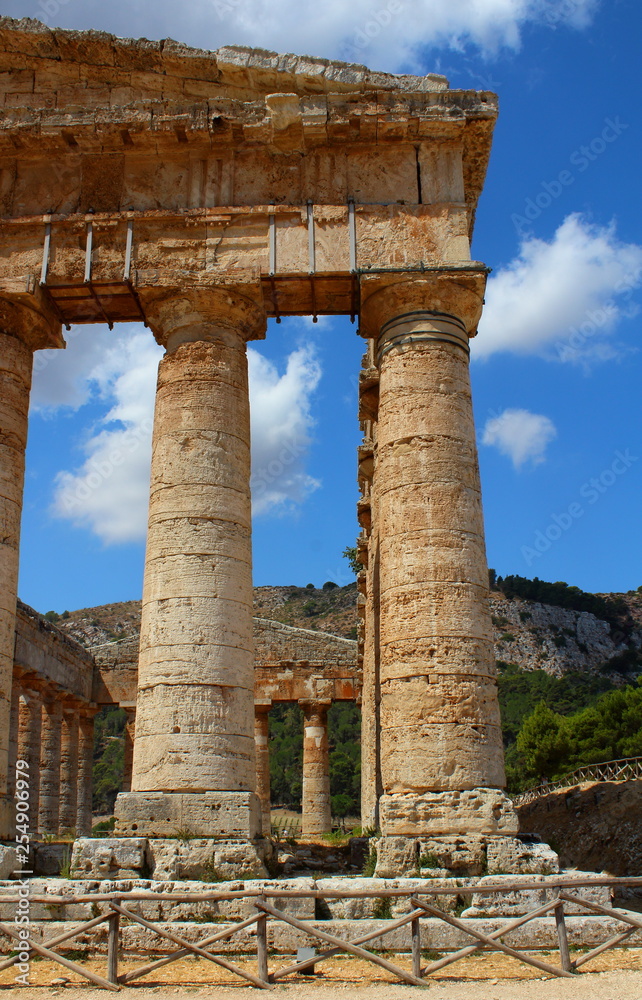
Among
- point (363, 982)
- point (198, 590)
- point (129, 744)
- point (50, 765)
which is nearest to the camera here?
point (363, 982)

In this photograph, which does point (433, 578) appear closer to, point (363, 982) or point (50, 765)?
point (363, 982)

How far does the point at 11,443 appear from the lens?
41.2 feet

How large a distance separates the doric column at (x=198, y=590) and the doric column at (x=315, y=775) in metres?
16.5

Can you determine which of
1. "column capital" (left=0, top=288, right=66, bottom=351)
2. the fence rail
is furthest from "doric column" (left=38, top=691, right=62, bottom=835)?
the fence rail

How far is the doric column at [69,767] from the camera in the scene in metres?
27.8

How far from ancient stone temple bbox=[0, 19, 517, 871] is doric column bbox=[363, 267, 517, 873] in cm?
3

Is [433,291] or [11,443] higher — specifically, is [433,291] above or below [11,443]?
above

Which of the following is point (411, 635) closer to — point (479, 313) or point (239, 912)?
point (239, 912)

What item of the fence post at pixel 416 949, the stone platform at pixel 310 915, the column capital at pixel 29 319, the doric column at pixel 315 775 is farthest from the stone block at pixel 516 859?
the doric column at pixel 315 775

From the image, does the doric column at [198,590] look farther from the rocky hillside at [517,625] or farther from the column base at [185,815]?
the rocky hillside at [517,625]

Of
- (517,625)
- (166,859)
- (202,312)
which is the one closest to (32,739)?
(166,859)

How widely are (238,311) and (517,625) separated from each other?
284 feet

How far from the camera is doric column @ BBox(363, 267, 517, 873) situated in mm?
9984

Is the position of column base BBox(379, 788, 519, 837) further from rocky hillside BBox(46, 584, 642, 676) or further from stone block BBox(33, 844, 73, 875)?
rocky hillside BBox(46, 584, 642, 676)
